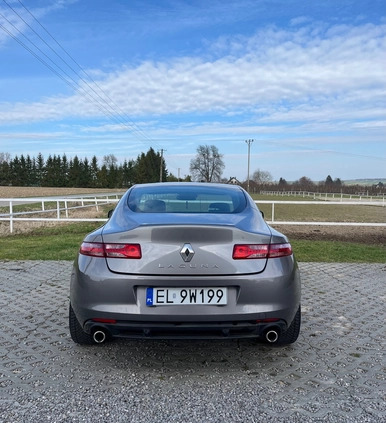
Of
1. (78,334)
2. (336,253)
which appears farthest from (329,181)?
(78,334)

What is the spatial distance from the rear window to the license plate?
0.80m

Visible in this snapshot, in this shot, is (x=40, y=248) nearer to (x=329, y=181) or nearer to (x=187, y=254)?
(x=187, y=254)

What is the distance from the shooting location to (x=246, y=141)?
271ft

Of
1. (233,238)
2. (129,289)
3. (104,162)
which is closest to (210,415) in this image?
(129,289)

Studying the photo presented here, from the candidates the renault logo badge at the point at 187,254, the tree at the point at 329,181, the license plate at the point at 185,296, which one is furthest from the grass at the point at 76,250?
the tree at the point at 329,181

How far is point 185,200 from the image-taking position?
3.73 metres

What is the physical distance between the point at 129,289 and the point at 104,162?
116 metres

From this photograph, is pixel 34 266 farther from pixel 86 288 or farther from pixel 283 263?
pixel 283 263

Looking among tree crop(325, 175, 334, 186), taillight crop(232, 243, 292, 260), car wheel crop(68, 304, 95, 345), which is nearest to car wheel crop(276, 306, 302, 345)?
taillight crop(232, 243, 292, 260)

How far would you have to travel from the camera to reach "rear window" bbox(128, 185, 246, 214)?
11.4ft

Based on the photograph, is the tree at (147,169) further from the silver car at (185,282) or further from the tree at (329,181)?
the silver car at (185,282)

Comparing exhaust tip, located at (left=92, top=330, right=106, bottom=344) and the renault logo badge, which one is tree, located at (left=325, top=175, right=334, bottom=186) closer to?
the renault logo badge

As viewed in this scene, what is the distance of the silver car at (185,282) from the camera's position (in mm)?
2754

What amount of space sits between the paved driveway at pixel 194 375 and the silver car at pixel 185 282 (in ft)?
1.20
